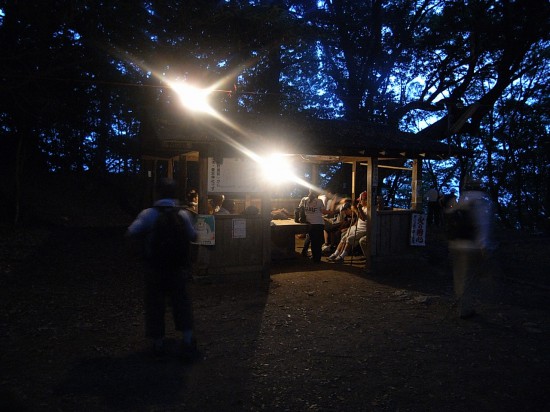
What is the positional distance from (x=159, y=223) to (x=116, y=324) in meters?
2.21

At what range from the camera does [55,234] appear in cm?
1248

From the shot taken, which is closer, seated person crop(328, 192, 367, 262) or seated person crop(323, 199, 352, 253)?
seated person crop(328, 192, 367, 262)

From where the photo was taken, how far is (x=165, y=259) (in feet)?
14.6

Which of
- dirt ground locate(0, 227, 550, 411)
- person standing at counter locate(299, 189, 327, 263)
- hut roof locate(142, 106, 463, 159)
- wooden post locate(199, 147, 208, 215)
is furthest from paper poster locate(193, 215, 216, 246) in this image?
person standing at counter locate(299, 189, 327, 263)

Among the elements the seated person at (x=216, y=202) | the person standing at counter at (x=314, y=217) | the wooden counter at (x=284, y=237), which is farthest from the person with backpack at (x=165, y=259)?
the person standing at counter at (x=314, y=217)

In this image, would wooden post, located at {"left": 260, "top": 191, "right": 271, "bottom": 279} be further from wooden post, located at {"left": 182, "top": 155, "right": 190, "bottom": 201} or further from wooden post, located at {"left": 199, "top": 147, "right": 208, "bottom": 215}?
wooden post, located at {"left": 182, "top": 155, "right": 190, "bottom": 201}

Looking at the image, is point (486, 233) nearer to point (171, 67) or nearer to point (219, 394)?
point (219, 394)

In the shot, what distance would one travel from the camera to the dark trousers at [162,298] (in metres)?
4.53

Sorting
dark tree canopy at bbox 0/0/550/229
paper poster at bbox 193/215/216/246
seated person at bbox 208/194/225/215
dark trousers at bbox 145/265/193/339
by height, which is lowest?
dark trousers at bbox 145/265/193/339

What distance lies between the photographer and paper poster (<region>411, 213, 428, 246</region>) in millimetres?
9805

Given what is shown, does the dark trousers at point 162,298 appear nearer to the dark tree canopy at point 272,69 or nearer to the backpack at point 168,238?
the backpack at point 168,238

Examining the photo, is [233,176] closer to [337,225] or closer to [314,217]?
[314,217]

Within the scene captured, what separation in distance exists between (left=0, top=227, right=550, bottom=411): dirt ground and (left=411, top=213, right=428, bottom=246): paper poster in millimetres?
907

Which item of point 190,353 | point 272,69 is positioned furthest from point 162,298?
point 272,69
